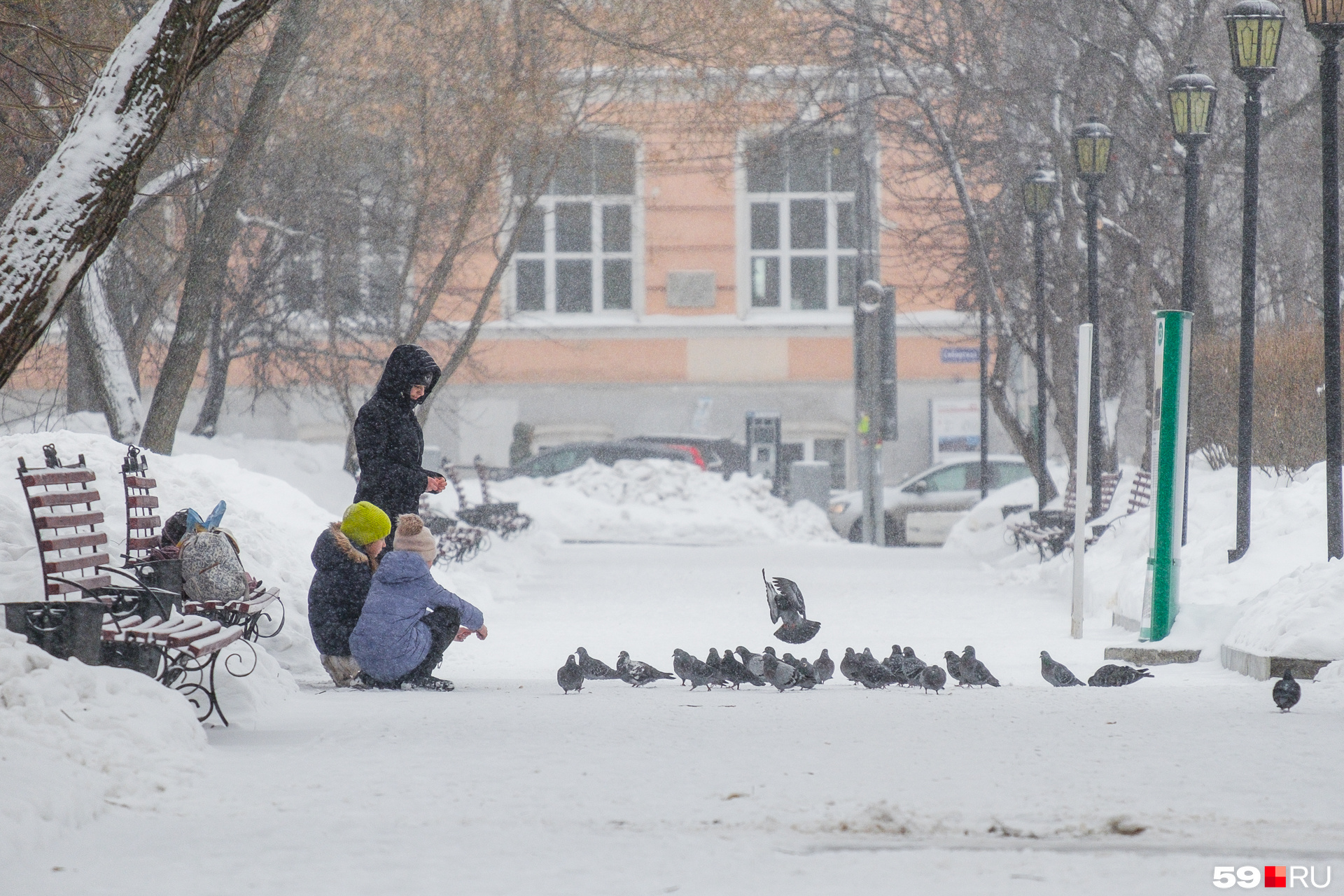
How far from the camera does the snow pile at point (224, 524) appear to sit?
820 centimetres

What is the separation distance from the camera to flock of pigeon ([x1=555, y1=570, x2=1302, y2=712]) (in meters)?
8.88

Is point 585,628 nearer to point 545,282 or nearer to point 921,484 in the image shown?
point 921,484

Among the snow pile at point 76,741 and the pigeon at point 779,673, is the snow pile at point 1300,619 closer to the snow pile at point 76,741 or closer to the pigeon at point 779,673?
the pigeon at point 779,673

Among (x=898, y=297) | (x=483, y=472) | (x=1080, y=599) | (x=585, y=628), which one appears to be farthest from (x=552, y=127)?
(x=898, y=297)

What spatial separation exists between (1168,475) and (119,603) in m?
6.37

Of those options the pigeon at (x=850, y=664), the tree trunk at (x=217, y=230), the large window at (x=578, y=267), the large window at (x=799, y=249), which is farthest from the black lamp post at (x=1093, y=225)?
the large window at (x=578, y=267)

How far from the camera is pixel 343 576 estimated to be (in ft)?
27.8

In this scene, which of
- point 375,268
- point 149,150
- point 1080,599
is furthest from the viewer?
point 375,268

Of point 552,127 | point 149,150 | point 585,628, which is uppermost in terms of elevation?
point 552,127

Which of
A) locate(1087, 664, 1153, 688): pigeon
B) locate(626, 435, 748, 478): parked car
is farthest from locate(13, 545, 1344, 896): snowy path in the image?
locate(626, 435, 748, 478): parked car

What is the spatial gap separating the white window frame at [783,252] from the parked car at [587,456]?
6165mm

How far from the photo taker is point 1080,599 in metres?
11.9

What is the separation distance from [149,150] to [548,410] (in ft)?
94.1

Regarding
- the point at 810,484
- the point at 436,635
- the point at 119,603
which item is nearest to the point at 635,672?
the point at 436,635
